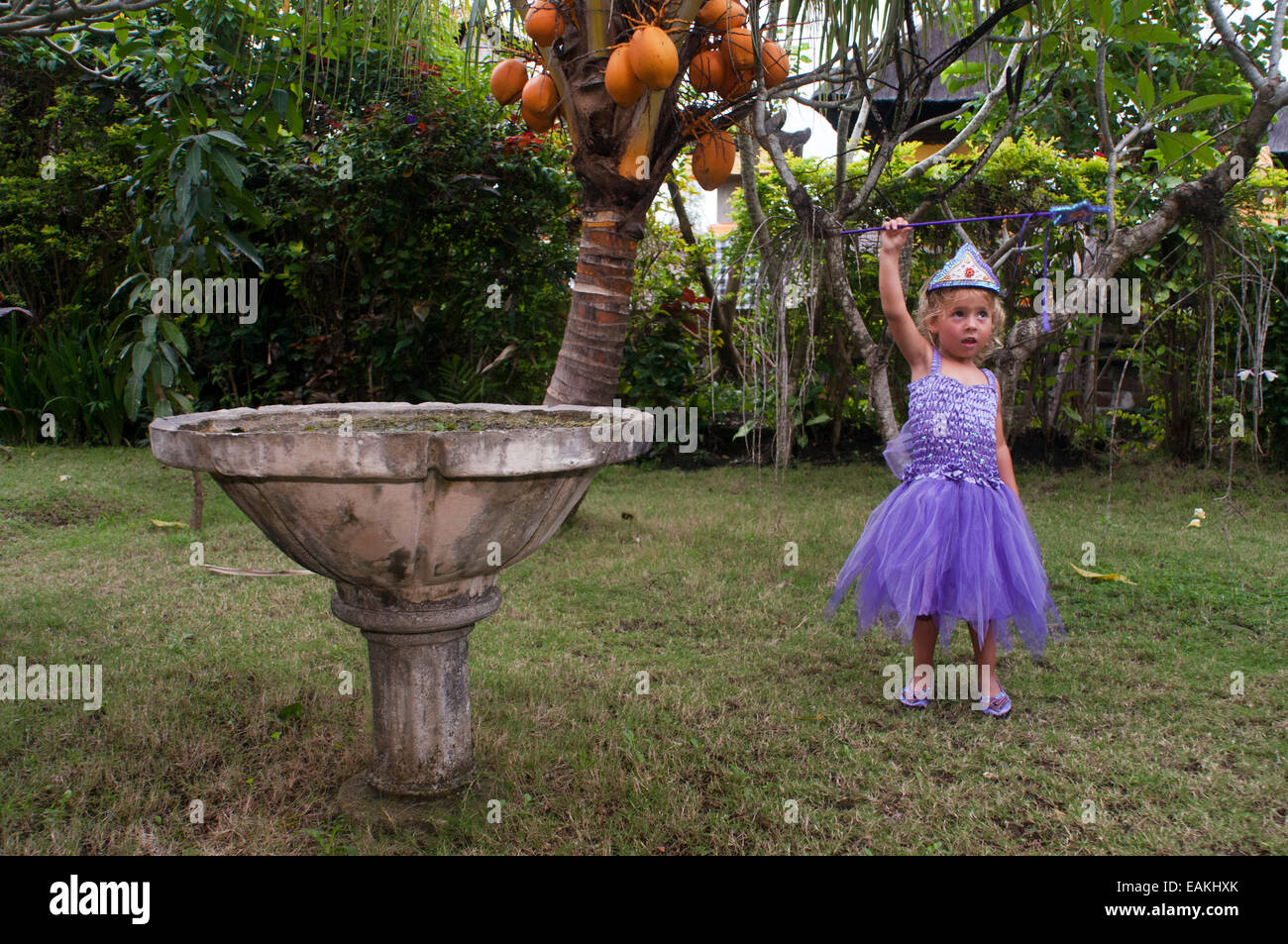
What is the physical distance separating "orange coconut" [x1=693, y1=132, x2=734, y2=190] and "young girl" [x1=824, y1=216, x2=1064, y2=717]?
3.73 ft

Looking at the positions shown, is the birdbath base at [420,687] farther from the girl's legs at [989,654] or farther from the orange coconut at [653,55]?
the orange coconut at [653,55]

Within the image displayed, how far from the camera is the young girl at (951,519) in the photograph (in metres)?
2.98

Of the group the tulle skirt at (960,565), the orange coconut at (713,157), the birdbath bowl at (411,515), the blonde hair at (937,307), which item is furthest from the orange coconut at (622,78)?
the tulle skirt at (960,565)

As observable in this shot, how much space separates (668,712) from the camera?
121 inches

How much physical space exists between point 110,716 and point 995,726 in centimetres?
268

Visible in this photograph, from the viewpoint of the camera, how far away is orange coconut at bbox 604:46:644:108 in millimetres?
3416

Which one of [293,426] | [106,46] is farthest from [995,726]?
[106,46]

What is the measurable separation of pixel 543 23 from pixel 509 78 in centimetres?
42

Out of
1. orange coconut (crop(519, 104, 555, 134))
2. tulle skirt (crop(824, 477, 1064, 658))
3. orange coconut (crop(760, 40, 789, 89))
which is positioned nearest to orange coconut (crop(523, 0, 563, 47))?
orange coconut (crop(519, 104, 555, 134))

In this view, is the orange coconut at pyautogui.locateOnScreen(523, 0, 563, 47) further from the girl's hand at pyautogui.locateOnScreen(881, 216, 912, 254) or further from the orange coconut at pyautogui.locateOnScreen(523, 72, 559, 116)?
the girl's hand at pyautogui.locateOnScreen(881, 216, 912, 254)

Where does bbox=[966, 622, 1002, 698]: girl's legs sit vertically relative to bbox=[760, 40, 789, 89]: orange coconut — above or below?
below

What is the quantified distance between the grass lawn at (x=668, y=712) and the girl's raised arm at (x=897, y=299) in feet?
Result: 3.71

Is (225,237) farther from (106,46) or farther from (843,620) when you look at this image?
(106,46)

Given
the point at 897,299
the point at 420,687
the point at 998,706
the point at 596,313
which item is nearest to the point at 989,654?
the point at 998,706
